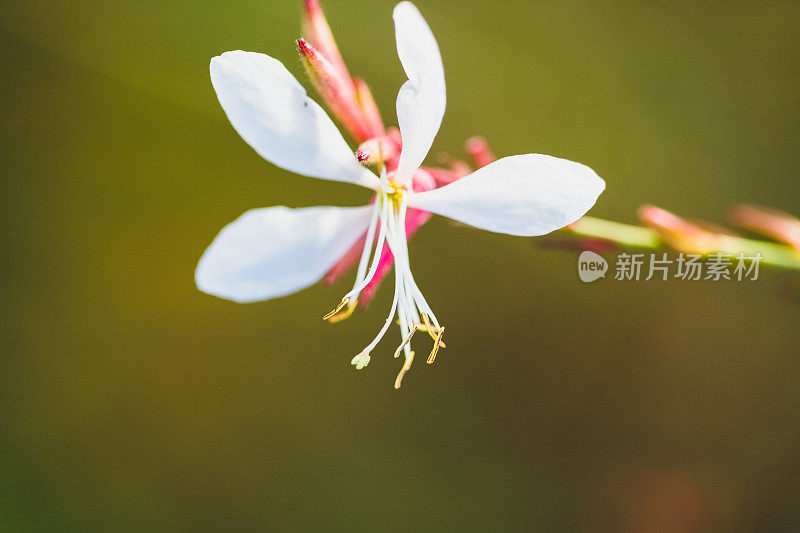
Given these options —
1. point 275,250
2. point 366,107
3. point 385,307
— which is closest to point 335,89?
point 366,107

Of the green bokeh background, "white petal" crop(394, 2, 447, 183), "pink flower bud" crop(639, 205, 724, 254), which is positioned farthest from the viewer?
the green bokeh background

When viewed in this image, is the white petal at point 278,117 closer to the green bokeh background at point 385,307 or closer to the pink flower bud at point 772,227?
the pink flower bud at point 772,227

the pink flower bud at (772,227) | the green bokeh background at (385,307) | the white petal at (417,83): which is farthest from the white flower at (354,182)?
the green bokeh background at (385,307)

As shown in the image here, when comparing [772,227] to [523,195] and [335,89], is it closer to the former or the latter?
[523,195]

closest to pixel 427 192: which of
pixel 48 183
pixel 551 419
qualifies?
pixel 551 419

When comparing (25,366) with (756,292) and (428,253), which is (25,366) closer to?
(428,253)

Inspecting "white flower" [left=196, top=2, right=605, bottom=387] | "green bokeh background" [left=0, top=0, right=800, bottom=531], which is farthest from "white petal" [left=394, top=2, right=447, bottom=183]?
"green bokeh background" [left=0, top=0, right=800, bottom=531]

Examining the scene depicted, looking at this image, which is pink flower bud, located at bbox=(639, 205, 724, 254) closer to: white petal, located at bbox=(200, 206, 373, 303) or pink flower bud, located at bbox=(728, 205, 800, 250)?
pink flower bud, located at bbox=(728, 205, 800, 250)
